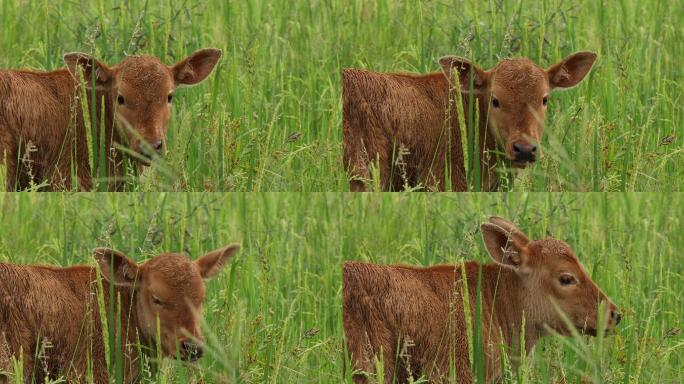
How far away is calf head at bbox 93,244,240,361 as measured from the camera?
10.0 metres

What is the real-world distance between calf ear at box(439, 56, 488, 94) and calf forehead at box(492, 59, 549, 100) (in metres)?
0.11

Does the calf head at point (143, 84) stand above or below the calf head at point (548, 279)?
above

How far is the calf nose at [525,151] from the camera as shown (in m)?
10.5

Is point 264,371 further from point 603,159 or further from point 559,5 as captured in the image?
point 559,5

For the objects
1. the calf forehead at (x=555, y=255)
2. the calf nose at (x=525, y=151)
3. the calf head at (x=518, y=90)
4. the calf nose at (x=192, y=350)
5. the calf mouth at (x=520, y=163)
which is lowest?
the calf nose at (x=192, y=350)

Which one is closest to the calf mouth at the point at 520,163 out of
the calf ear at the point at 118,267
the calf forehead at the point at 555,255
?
the calf forehead at the point at 555,255

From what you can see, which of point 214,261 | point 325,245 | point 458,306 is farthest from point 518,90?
point 214,261

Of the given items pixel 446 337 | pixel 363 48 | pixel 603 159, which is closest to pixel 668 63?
pixel 603 159

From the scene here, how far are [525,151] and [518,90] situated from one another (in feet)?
1.50

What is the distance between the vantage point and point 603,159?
10828 millimetres

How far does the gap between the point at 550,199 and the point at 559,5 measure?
70.6 inches

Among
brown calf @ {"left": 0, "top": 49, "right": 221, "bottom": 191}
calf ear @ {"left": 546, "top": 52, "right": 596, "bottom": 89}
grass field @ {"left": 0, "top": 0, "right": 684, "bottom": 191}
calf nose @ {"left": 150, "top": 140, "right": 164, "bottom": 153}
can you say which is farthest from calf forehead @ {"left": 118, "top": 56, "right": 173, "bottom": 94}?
calf ear @ {"left": 546, "top": 52, "right": 596, "bottom": 89}

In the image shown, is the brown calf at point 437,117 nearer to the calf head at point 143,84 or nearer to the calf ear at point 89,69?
→ the calf head at point 143,84

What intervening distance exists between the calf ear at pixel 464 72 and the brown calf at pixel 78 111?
5.01 ft
